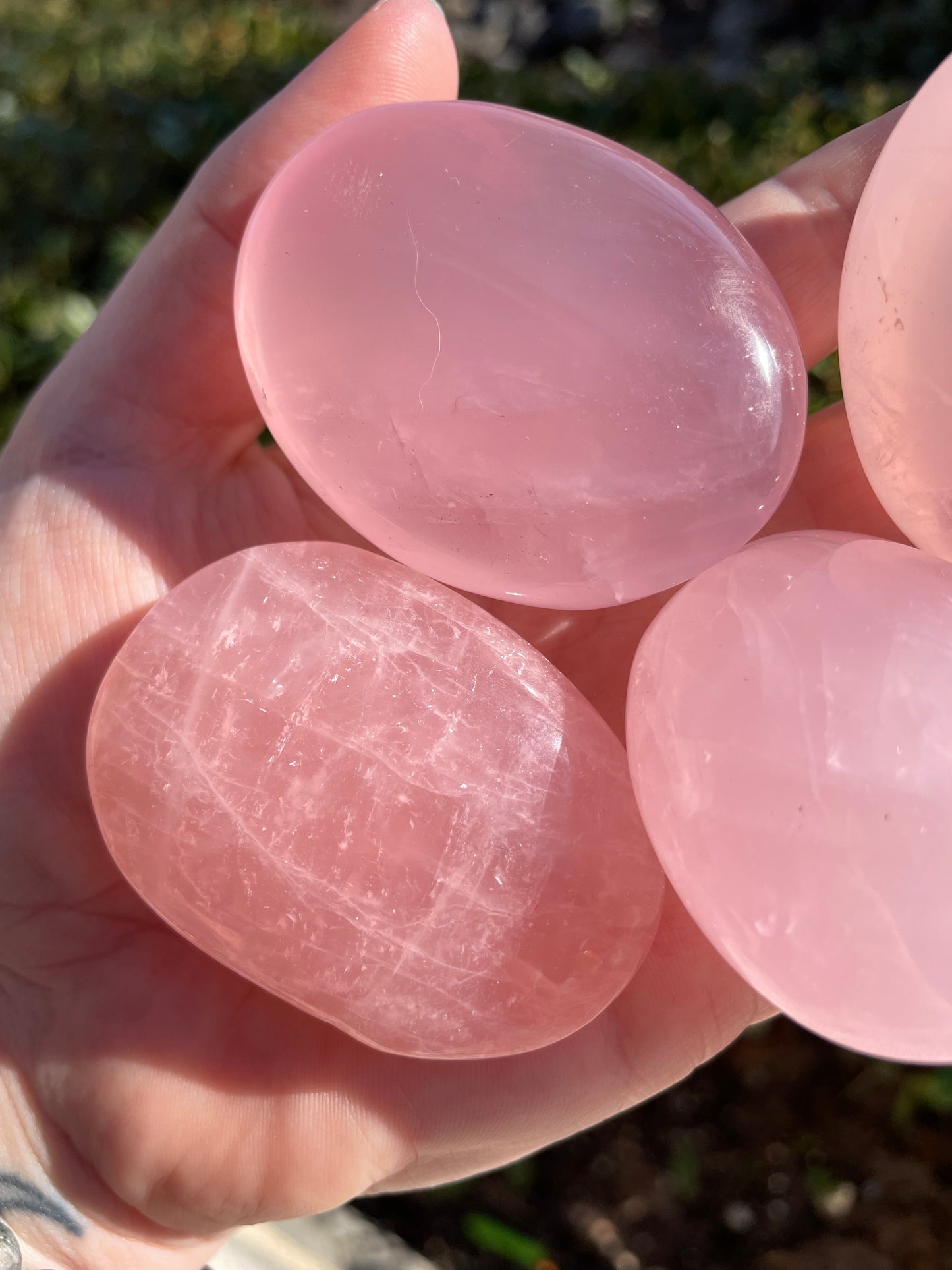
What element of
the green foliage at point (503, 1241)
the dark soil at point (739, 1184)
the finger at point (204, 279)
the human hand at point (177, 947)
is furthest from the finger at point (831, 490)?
the green foliage at point (503, 1241)

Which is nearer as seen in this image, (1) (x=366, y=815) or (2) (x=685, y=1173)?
(1) (x=366, y=815)

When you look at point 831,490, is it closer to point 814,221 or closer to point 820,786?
point 814,221

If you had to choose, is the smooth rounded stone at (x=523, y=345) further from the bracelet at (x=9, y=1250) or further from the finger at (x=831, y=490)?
the bracelet at (x=9, y=1250)

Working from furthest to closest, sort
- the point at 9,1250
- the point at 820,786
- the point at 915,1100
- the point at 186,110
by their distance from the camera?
1. the point at 186,110
2. the point at 915,1100
3. the point at 9,1250
4. the point at 820,786

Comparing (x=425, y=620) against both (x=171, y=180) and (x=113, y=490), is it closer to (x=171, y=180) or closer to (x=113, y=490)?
(x=113, y=490)

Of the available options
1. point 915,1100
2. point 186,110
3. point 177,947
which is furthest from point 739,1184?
point 186,110

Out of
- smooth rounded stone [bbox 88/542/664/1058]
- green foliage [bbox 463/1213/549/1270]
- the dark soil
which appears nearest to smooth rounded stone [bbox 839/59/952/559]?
smooth rounded stone [bbox 88/542/664/1058]
